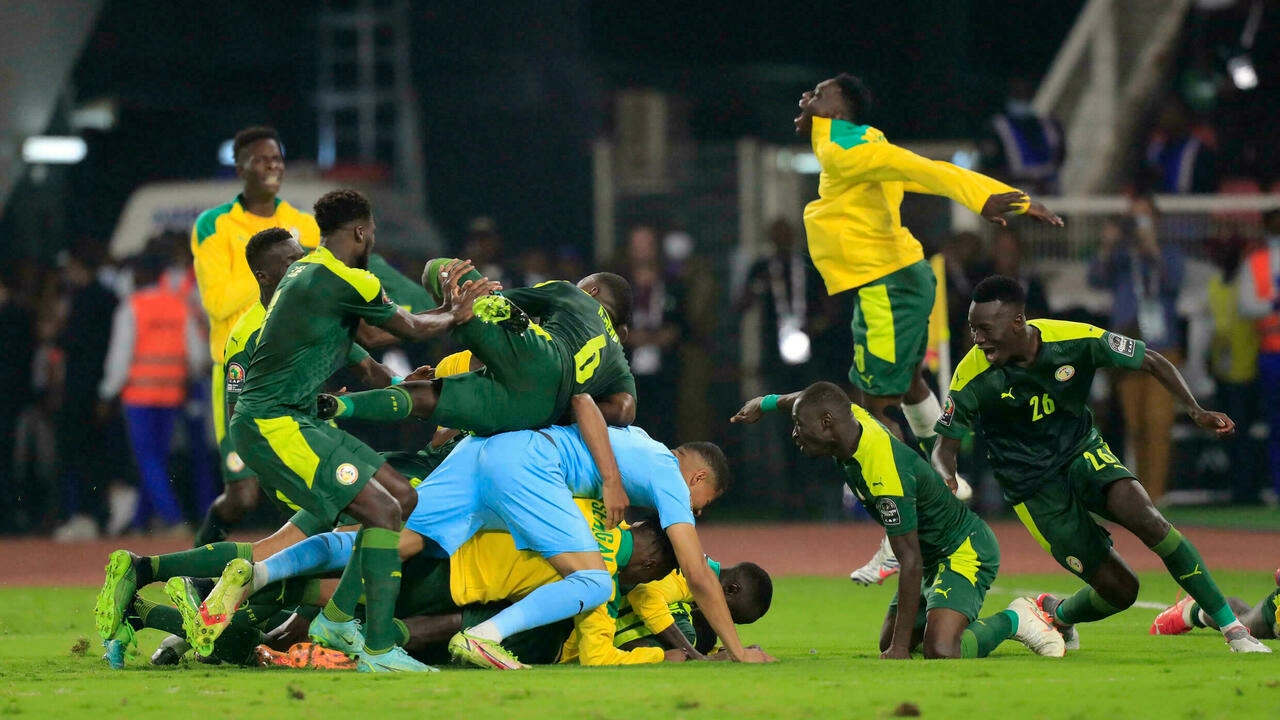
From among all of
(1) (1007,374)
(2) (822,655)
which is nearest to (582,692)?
(2) (822,655)

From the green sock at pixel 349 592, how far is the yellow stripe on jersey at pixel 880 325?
3.63 metres

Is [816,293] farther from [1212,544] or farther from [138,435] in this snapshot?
[138,435]

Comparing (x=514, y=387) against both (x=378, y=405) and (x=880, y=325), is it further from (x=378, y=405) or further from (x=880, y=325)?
(x=880, y=325)

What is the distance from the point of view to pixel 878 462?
7582 millimetres

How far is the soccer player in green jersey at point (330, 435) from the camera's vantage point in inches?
272

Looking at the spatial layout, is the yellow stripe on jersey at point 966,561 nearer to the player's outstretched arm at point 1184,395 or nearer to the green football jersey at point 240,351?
the player's outstretched arm at point 1184,395

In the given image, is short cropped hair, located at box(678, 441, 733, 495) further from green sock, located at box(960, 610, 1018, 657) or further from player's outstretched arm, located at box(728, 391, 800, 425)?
green sock, located at box(960, 610, 1018, 657)

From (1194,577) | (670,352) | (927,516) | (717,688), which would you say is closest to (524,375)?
(717,688)

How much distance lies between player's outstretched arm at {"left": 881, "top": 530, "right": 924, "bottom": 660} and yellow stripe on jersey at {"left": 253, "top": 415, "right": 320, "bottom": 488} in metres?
2.38

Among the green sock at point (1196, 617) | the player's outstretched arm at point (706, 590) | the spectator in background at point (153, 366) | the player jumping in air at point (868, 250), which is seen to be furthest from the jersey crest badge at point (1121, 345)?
the spectator in background at point (153, 366)

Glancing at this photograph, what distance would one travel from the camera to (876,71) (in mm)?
23438

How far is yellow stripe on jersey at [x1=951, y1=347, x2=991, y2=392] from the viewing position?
799cm

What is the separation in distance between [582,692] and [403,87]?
19778 mm

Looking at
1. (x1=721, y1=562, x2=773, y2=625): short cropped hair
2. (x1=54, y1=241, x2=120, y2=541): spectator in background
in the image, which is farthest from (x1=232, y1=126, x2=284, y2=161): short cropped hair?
(x1=54, y1=241, x2=120, y2=541): spectator in background
